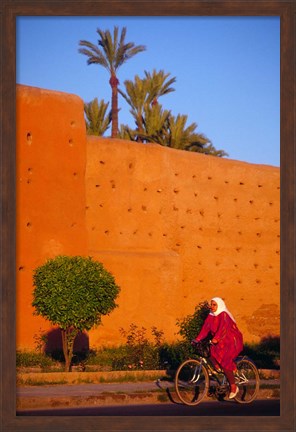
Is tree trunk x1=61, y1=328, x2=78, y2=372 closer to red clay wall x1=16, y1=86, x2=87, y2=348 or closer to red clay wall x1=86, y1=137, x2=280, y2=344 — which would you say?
red clay wall x1=16, y1=86, x2=87, y2=348

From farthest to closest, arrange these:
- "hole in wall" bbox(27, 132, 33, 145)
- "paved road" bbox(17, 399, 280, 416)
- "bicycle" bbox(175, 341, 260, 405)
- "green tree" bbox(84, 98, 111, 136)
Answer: "green tree" bbox(84, 98, 111, 136) → "hole in wall" bbox(27, 132, 33, 145) → "bicycle" bbox(175, 341, 260, 405) → "paved road" bbox(17, 399, 280, 416)

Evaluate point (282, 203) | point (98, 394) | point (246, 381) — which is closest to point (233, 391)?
point (246, 381)

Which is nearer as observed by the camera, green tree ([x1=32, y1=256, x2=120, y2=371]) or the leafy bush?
green tree ([x1=32, y1=256, x2=120, y2=371])

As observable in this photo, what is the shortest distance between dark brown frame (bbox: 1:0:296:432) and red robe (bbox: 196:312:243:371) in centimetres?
299

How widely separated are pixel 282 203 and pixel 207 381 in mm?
3285

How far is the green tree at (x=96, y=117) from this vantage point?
30.3 meters

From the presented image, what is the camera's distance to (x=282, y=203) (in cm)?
895

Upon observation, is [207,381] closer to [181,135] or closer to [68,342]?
[68,342]

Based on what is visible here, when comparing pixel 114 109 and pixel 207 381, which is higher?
pixel 114 109

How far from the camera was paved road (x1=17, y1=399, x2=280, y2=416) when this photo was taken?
10.8m

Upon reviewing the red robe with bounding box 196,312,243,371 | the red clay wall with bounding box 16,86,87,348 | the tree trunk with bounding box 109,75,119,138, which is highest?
the tree trunk with bounding box 109,75,119,138

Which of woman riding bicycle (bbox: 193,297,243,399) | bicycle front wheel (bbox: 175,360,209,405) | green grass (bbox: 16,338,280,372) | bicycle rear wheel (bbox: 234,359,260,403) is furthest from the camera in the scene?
green grass (bbox: 16,338,280,372)

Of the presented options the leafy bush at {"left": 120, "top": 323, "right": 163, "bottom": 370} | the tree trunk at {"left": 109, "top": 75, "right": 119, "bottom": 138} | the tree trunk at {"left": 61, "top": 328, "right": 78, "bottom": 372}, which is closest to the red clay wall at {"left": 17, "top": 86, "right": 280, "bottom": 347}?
the tree trunk at {"left": 61, "top": 328, "right": 78, "bottom": 372}

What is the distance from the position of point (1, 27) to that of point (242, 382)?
5.36 m
